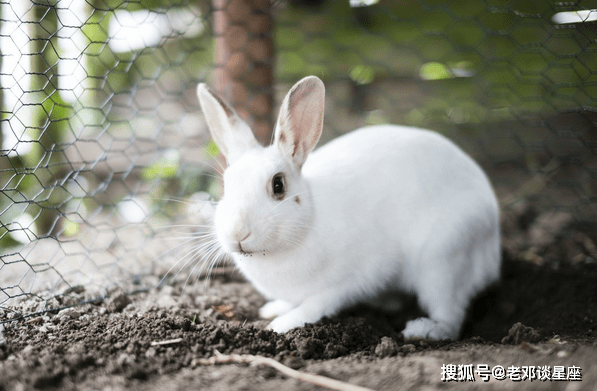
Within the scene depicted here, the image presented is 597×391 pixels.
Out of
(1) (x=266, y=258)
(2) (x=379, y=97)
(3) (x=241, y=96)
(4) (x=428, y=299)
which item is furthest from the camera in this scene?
(2) (x=379, y=97)

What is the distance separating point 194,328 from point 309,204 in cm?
77

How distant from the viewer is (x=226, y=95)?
10.2 ft

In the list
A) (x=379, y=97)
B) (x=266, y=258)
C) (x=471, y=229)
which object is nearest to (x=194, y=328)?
(x=266, y=258)

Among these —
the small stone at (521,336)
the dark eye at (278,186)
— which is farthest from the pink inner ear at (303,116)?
the small stone at (521,336)

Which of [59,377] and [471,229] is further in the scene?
[471,229]

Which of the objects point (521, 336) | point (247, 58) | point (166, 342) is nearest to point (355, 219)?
point (521, 336)

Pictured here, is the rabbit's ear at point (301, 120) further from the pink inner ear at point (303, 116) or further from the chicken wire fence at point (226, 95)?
the chicken wire fence at point (226, 95)

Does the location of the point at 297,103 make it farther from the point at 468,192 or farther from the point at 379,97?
the point at 379,97

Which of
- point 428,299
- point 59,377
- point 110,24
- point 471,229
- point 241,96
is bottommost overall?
point 428,299

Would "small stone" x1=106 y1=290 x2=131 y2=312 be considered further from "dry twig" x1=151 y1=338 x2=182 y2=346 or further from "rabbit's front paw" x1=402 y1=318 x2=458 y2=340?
"rabbit's front paw" x1=402 y1=318 x2=458 y2=340

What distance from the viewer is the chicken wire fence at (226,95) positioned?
2.71 metres

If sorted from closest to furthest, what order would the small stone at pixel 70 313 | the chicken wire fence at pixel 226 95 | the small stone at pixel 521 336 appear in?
the small stone at pixel 521 336, the small stone at pixel 70 313, the chicken wire fence at pixel 226 95

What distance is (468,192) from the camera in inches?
96.3

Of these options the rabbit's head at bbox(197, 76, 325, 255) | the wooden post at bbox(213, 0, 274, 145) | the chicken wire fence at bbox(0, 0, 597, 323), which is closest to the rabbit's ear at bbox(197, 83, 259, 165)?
the rabbit's head at bbox(197, 76, 325, 255)
